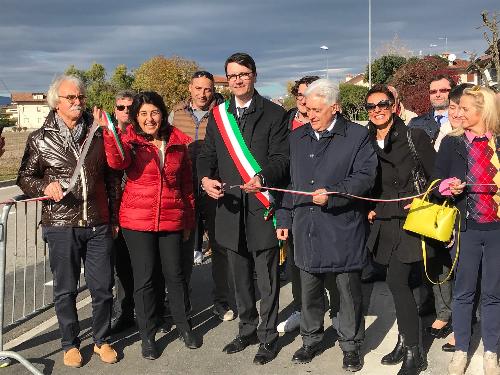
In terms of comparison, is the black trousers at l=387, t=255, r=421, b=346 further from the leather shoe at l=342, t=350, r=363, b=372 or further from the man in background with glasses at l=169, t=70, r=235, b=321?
the man in background with glasses at l=169, t=70, r=235, b=321

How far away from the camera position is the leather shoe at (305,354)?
4020mm

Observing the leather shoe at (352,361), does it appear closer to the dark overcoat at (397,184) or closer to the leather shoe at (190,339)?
the dark overcoat at (397,184)

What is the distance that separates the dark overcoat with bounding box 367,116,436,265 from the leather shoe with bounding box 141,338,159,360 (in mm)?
1936

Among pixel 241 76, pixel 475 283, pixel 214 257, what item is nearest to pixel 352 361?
pixel 475 283

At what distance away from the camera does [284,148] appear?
13.4 feet

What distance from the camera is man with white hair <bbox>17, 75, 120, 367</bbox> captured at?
386cm

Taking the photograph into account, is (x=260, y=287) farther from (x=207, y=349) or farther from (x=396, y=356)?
(x=396, y=356)

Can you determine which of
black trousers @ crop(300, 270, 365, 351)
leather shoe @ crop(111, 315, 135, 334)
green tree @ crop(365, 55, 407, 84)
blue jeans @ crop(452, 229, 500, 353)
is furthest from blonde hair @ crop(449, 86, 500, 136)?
green tree @ crop(365, 55, 407, 84)

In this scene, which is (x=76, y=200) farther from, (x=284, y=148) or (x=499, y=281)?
(x=499, y=281)

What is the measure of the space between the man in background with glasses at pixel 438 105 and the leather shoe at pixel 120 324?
3.43 m

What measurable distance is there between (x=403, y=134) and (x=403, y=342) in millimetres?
1552

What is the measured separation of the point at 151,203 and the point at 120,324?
1.37m

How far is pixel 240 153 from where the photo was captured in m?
4.09

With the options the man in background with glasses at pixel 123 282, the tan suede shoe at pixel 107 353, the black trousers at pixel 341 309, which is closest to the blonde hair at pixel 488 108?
the black trousers at pixel 341 309
